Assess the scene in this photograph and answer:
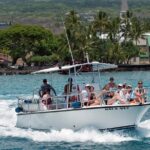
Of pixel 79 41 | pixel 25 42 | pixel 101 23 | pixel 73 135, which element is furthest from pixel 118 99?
pixel 25 42

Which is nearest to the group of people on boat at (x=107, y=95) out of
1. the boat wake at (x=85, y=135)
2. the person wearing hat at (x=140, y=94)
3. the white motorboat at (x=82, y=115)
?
the person wearing hat at (x=140, y=94)

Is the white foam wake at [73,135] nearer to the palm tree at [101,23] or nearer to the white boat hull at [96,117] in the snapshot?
the white boat hull at [96,117]

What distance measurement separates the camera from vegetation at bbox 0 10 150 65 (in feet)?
477

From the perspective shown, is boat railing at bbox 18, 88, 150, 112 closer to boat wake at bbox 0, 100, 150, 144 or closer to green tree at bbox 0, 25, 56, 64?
boat wake at bbox 0, 100, 150, 144

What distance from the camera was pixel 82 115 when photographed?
2919 cm

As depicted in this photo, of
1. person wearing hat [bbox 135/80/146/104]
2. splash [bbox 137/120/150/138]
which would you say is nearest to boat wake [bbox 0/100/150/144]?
splash [bbox 137/120/150/138]

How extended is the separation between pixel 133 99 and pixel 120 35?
426 feet

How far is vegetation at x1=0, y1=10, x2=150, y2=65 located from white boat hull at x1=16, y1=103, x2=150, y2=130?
10747 centimetres

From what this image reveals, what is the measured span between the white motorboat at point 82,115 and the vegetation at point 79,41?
107 meters

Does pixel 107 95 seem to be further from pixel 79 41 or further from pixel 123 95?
pixel 79 41

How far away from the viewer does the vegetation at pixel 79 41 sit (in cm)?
14525

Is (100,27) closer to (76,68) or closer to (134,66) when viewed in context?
(134,66)

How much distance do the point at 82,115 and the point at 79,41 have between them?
378 feet

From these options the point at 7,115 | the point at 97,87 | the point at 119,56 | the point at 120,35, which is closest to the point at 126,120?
the point at 97,87
